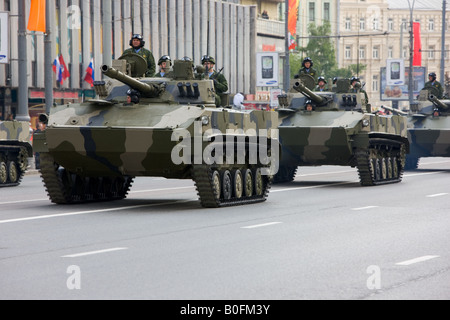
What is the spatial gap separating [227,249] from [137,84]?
6880 millimetres

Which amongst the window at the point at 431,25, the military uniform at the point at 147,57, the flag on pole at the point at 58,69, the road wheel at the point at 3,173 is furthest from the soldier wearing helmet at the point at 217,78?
A: the window at the point at 431,25

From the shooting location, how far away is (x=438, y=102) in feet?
109

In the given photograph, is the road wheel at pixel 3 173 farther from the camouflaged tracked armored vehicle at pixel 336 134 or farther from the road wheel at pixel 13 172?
the camouflaged tracked armored vehicle at pixel 336 134

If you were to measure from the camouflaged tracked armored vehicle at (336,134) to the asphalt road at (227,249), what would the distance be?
4120 mm

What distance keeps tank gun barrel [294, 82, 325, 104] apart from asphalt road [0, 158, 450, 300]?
4.66 m

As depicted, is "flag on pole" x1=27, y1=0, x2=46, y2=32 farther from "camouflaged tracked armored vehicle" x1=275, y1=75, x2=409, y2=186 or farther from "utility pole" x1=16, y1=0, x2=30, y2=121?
"camouflaged tracked armored vehicle" x1=275, y1=75, x2=409, y2=186

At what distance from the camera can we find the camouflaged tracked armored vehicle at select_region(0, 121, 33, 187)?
1035 inches

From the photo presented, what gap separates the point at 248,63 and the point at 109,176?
63.7 metres

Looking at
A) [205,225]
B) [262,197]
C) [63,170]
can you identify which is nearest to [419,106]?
[262,197]

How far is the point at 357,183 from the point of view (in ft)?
87.2

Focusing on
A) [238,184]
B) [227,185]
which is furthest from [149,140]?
[238,184]

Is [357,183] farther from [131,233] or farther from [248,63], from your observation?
[248,63]

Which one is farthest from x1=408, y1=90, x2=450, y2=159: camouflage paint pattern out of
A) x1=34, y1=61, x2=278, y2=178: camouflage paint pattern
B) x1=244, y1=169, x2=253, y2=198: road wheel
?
x1=34, y1=61, x2=278, y2=178: camouflage paint pattern

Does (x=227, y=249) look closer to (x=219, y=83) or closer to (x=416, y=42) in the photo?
(x=219, y=83)
